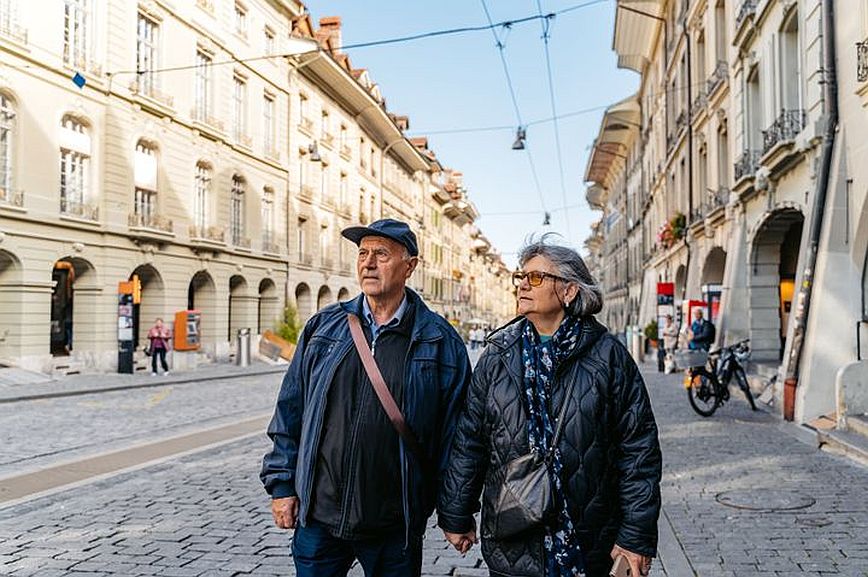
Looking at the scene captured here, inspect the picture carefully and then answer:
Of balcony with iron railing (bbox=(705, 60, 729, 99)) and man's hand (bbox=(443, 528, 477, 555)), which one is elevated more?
balcony with iron railing (bbox=(705, 60, 729, 99))

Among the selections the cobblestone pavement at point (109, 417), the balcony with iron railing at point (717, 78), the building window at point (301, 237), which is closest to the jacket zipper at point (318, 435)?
the cobblestone pavement at point (109, 417)

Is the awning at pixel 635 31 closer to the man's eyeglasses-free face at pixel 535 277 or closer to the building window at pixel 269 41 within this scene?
the building window at pixel 269 41

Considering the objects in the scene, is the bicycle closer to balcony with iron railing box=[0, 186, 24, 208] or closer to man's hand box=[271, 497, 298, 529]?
man's hand box=[271, 497, 298, 529]

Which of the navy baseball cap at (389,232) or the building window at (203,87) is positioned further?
the building window at (203,87)

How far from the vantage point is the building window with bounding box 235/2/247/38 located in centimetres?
3173

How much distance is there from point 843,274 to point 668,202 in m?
19.4

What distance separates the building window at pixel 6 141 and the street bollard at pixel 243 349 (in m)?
10.4

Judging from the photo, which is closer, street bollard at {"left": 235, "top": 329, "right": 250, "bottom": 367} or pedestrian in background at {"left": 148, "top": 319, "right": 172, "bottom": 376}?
pedestrian in background at {"left": 148, "top": 319, "right": 172, "bottom": 376}

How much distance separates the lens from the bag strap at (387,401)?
290cm

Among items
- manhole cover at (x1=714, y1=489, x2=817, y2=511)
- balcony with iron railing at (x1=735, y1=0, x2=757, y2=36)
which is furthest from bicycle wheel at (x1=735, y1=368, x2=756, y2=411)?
balcony with iron railing at (x1=735, y1=0, x2=757, y2=36)

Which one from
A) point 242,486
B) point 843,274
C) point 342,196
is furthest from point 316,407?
point 342,196

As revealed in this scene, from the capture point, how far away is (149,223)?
25984mm

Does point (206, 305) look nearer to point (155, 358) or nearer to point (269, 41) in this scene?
point (155, 358)

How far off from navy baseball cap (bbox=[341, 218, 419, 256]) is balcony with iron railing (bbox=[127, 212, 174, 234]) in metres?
23.3
